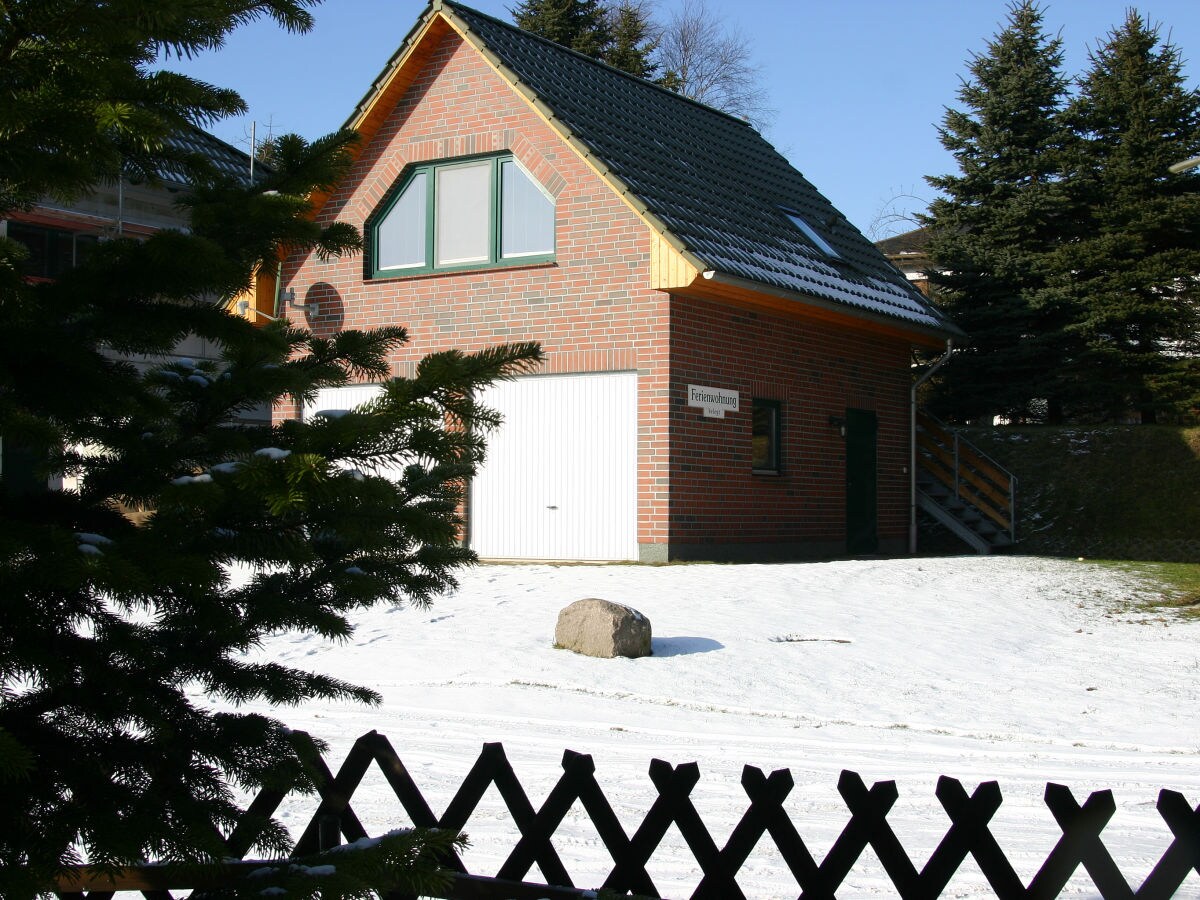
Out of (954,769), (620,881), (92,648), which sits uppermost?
(92,648)

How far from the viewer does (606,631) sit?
10.1m

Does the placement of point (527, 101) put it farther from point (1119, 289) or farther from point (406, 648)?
point (1119, 289)

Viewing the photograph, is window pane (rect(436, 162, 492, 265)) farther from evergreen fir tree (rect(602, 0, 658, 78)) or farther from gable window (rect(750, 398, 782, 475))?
evergreen fir tree (rect(602, 0, 658, 78))

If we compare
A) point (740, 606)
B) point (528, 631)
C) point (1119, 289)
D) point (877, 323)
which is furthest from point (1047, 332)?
point (528, 631)

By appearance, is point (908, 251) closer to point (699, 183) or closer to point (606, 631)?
point (699, 183)

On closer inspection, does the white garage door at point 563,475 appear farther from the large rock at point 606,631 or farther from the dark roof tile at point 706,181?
the large rock at point 606,631

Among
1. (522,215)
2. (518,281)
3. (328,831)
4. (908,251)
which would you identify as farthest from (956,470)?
(908,251)

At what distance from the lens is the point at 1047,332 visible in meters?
28.0

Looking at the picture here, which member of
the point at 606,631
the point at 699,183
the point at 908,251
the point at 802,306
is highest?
the point at 908,251

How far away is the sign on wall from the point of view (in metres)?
16.8

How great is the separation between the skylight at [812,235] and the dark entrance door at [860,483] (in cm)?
251

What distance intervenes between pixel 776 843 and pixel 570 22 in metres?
40.2

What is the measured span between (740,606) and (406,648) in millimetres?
3343

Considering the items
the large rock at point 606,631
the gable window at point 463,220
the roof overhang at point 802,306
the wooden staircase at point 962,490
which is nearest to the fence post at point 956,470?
the wooden staircase at point 962,490
